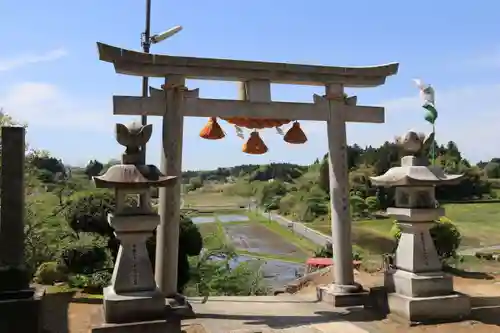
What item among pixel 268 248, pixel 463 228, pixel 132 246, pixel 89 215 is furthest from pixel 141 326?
pixel 463 228

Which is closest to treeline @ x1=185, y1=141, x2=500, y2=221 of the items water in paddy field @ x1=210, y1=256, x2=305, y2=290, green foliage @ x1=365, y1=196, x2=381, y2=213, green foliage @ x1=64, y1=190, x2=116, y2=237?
green foliage @ x1=365, y1=196, x2=381, y2=213

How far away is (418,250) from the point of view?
8.46 metres

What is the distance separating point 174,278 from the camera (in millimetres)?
8523

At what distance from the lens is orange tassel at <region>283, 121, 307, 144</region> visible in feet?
33.9

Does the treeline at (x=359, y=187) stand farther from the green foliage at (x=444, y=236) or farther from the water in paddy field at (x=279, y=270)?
the green foliage at (x=444, y=236)

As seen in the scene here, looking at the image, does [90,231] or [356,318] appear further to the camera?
[90,231]

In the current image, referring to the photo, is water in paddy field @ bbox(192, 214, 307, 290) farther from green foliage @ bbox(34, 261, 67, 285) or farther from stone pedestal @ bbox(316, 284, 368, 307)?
stone pedestal @ bbox(316, 284, 368, 307)

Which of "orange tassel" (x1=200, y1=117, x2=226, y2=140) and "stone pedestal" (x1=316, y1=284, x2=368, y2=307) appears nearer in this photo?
"stone pedestal" (x1=316, y1=284, x2=368, y2=307)

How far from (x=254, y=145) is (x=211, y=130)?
1.04 meters

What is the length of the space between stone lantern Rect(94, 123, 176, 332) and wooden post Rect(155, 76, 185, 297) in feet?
3.22

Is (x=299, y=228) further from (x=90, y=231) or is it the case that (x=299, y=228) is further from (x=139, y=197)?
(x=139, y=197)

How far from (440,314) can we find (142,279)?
16.8 feet

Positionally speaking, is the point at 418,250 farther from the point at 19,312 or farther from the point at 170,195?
the point at 19,312

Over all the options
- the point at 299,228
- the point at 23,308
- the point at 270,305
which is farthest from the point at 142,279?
the point at 299,228
